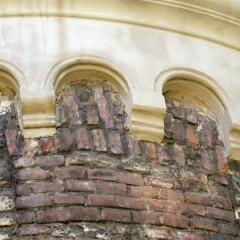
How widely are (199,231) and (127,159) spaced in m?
0.54

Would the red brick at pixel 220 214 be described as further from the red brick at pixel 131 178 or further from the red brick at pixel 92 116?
the red brick at pixel 92 116

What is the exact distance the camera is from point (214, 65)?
5613 millimetres

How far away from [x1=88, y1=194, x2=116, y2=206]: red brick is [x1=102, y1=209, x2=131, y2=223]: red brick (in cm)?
4

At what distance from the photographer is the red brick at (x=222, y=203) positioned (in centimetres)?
506

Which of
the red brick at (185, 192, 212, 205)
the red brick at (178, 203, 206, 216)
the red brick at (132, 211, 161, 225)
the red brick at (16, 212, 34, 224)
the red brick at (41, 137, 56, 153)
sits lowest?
the red brick at (16, 212, 34, 224)

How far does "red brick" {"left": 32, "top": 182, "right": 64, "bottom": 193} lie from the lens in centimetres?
472

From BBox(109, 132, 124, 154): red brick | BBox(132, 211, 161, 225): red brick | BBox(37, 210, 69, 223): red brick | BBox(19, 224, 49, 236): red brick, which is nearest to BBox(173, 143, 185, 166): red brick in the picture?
BBox(109, 132, 124, 154): red brick


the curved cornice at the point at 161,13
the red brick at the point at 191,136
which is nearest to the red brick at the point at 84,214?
the red brick at the point at 191,136

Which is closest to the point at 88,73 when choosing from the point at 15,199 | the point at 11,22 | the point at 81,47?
the point at 81,47

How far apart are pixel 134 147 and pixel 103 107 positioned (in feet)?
0.99

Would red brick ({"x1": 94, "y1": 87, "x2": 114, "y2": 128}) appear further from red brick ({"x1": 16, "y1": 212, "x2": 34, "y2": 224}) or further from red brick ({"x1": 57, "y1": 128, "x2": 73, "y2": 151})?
red brick ({"x1": 16, "y1": 212, "x2": 34, "y2": 224})

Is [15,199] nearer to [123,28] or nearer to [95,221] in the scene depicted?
[95,221]

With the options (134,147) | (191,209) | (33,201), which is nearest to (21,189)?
(33,201)

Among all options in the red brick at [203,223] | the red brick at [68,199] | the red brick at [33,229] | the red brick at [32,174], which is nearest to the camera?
the red brick at [33,229]
